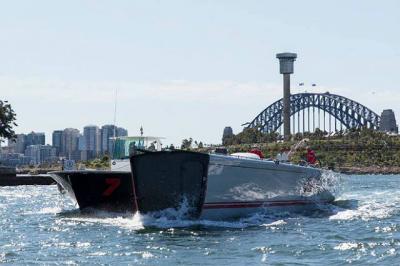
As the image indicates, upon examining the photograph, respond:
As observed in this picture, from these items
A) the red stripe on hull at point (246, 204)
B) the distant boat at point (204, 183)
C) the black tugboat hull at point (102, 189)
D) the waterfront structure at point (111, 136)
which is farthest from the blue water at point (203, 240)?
the waterfront structure at point (111, 136)

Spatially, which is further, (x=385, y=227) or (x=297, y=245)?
(x=385, y=227)

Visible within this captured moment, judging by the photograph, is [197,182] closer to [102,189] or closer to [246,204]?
[246,204]

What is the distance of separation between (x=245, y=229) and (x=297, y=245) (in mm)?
4393

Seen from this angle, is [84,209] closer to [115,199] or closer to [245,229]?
[115,199]

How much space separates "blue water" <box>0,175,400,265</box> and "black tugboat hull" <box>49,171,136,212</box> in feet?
2.12

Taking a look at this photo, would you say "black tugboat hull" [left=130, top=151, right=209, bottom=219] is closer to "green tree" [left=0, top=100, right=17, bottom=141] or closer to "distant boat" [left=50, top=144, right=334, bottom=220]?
"distant boat" [left=50, top=144, right=334, bottom=220]

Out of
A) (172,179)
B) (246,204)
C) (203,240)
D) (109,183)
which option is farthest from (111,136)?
(203,240)

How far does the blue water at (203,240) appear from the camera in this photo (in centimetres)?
2050

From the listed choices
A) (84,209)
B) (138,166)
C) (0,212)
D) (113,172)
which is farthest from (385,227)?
(0,212)

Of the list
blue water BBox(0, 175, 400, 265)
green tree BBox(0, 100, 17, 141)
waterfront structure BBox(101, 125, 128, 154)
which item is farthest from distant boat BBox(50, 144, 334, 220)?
green tree BBox(0, 100, 17, 141)

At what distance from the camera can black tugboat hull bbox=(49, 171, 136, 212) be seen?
33.9 m

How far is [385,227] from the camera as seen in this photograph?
91.9ft

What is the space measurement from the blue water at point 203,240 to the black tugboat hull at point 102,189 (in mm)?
648

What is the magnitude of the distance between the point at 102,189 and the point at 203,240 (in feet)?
38.7
